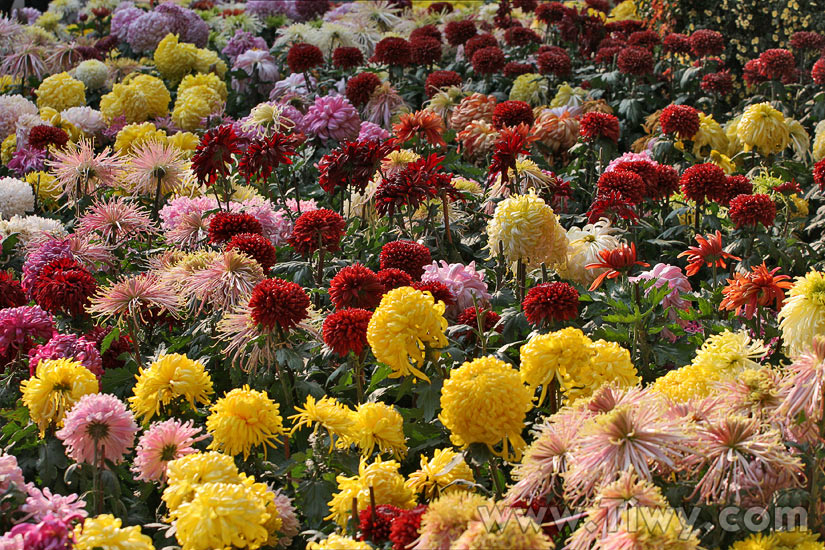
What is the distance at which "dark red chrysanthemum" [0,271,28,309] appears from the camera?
295 centimetres

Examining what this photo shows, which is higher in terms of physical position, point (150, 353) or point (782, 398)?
point (782, 398)

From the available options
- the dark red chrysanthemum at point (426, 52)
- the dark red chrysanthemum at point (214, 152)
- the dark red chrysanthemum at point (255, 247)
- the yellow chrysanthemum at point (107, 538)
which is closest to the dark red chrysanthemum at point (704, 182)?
the dark red chrysanthemum at point (255, 247)

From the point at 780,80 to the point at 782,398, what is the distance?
4.40 meters

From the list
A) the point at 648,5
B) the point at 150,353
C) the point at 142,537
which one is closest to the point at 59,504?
the point at 142,537

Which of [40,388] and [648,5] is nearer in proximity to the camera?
[40,388]

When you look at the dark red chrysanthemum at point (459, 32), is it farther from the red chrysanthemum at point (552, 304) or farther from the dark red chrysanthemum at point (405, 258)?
the red chrysanthemum at point (552, 304)

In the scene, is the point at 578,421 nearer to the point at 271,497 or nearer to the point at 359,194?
the point at 271,497

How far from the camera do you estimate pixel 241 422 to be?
2.02 m

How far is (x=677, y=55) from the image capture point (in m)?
6.26

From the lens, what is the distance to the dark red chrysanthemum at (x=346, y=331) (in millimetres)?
2311

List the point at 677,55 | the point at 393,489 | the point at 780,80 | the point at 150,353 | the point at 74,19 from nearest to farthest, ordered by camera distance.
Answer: the point at 393,489, the point at 150,353, the point at 780,80, the point at 677,55, the point at 74,19

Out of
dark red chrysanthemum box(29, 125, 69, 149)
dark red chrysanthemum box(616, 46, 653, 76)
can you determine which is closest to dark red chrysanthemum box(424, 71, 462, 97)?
dark red chrysanthemum box(616, 46, 653, 76)

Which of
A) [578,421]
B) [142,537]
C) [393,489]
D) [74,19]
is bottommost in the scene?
[74,19]

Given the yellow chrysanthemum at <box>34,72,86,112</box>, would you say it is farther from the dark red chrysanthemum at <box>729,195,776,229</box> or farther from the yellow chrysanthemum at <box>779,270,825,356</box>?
the yellow chrysanthemum at <box>779,270,825,356</box>
